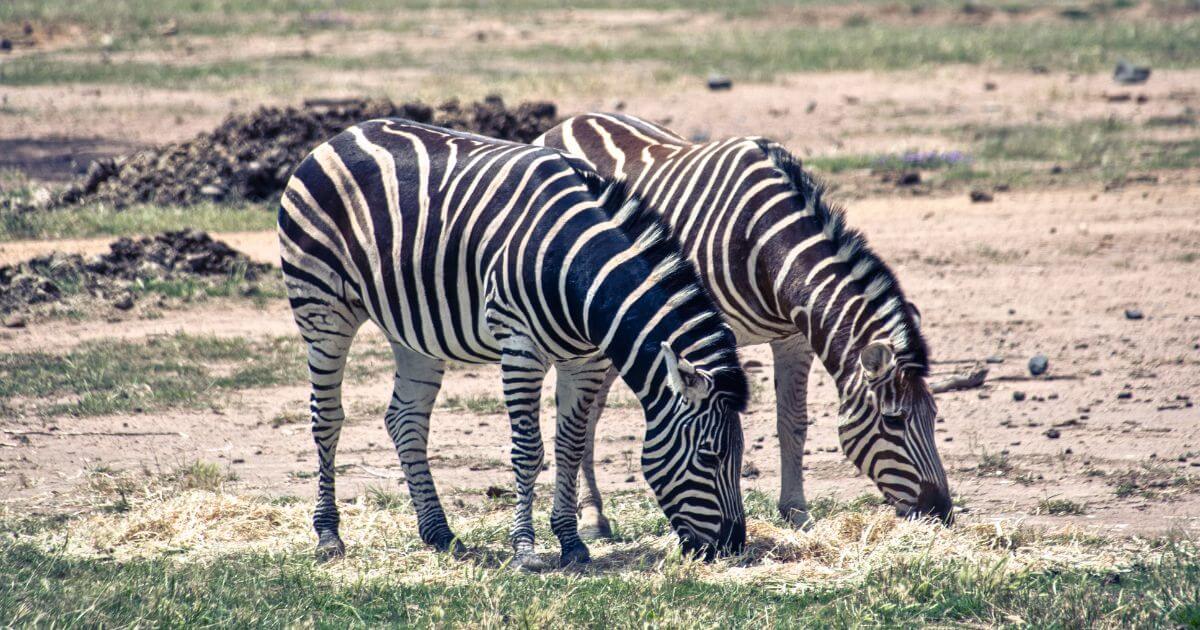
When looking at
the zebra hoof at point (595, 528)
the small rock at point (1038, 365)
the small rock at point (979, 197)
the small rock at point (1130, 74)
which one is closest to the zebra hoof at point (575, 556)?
the zebra hoof at point (595, 528)

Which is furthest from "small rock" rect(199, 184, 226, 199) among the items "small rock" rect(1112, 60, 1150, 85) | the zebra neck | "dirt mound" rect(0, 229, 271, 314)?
"small rock" rect(1112, 60, 1150, 85)

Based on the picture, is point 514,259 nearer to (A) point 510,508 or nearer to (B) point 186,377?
(A) point 510,508

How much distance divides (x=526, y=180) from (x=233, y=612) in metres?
2.28

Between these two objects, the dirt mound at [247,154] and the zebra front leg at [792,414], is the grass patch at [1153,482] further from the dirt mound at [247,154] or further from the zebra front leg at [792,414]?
the dirt mound at [247,154]

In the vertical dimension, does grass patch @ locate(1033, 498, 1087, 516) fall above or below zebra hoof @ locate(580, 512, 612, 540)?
above

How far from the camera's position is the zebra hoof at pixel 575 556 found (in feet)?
21.1

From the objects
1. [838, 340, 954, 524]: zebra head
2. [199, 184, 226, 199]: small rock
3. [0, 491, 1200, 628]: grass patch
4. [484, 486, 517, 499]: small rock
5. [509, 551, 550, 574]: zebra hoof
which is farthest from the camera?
[199, 184, 226, 199]: small rock

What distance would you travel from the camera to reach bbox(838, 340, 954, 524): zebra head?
605 centimetres

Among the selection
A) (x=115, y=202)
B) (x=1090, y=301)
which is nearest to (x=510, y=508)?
(x=1090, y=301)

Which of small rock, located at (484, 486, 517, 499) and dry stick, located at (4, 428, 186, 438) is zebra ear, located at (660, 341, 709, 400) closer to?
small rock, located at (484, 486, 517, 499)

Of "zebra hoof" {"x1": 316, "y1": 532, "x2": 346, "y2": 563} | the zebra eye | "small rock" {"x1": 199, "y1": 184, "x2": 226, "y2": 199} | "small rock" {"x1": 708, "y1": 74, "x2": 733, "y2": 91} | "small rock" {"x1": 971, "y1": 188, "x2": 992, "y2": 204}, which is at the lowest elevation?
"zebra hoof" {"x1": 316, "y1": 532, "x2": 346, "y2": 563}

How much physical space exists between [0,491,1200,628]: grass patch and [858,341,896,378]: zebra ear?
2.26ft

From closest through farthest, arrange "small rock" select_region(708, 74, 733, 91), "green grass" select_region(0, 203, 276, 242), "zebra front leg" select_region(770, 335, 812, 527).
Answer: "zebra front leg" select_region(770, 335, 812, 527) < "green grass" select_region(0, 203, 276, 242) < "small rock" select_region(708, 74, 733, 91)

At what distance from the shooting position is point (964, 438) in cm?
835
